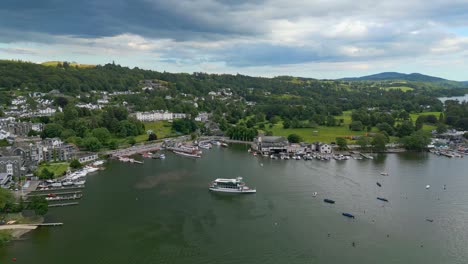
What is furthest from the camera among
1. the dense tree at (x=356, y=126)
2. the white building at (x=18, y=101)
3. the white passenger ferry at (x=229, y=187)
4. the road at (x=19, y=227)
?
the white building at (x=18, y=101)

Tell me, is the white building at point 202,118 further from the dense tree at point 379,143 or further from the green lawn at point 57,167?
the green lawn at point 57,167

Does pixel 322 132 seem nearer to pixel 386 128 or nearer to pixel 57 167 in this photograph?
pixel 386 128

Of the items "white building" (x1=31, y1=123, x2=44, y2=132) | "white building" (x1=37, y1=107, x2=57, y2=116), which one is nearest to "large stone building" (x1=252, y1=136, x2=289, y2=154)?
"white building" (x1=31, y1=123, x2=44, y2=132)

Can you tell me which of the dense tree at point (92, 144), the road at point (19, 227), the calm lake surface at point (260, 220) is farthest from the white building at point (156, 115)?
the road at point (19, 227)

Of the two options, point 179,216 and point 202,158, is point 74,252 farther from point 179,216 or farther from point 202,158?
point 202,158

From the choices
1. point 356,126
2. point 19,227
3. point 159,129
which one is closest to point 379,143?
point 356,126

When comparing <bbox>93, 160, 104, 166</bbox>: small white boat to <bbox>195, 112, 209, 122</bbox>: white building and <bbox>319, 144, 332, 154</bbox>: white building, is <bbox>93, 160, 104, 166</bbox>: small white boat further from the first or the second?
<bbox>195, 112, 209, 122</bbox>: white building
